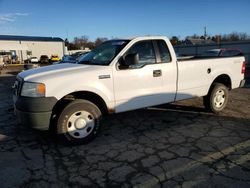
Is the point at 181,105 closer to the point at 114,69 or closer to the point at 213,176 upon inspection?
the point at 114,69

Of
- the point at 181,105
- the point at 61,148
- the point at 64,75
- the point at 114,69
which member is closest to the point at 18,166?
the point at 61,148

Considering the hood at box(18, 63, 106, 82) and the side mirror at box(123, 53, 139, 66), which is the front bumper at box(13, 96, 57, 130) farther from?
the side mirror at box(123, 53, 139, 66)

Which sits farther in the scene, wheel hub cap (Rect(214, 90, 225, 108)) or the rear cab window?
wheel hub cap (Rect(214, 90, 225, 108))

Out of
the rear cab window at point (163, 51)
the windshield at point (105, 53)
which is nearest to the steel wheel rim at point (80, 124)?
the windshield at point (105, 53)

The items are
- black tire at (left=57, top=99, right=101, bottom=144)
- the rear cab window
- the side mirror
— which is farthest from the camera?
the rear cab window

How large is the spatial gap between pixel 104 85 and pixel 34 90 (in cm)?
119

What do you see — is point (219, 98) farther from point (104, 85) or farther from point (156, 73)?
point (104, 85)

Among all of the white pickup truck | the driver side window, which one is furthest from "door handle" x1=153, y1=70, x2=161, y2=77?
the driver side window

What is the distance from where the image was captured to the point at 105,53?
4953 mm

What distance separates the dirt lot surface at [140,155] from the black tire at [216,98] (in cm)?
32

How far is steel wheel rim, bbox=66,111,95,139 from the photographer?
421cm

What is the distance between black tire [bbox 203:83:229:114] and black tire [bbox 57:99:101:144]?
9.95 ft

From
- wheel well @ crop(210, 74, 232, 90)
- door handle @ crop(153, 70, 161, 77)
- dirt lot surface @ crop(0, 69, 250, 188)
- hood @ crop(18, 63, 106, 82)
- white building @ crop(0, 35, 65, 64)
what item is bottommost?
dirt lot surface @ crop(0, 69, 250, 188)

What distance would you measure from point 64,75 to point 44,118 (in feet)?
2.56
